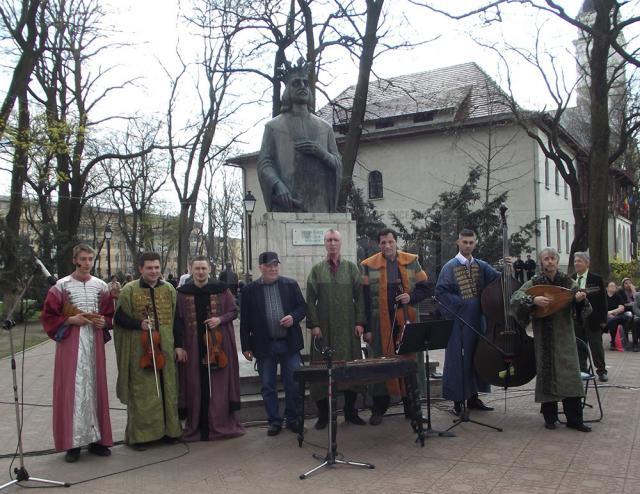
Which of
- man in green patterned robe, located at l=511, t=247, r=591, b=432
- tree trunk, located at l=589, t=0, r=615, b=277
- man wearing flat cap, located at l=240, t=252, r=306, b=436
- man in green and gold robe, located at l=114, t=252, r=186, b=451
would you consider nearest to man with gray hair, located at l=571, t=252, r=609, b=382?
man in green patterned robe, located at l=511, t=247, r=591, b=432

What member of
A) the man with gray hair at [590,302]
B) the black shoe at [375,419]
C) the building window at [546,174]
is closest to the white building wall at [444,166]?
the building window at [546,174]

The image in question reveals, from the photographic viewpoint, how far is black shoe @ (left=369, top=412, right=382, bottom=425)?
265 inches

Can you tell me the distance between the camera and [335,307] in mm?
6637

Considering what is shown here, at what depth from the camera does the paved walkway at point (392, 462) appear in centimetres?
484

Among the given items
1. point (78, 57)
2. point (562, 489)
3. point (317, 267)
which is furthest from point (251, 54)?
point (562, 489)

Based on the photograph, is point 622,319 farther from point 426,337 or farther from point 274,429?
point 274,429

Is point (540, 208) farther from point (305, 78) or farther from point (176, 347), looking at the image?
point (176, 347)

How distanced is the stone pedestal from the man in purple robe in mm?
1349

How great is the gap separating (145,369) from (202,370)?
0.54 meters

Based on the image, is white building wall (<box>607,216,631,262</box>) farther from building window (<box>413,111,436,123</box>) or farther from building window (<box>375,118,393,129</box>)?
building window (<box>375,118,393,129</box>)

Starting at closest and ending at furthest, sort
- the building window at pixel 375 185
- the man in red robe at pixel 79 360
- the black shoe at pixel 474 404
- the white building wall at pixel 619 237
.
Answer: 1. the man in red robe at pixel 79 360
2. the black shoe at pixel 474 404
3. the building window at pixel 375 185
4. the white building wall at pixel 619 237

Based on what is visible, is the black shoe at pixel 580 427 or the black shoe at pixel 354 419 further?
the black shoe at pixel 354 419

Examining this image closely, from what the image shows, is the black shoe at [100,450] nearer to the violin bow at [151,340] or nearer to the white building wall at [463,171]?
the violin bow at [151,340]

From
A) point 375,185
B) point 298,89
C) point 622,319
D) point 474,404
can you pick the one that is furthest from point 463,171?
point 474,404
